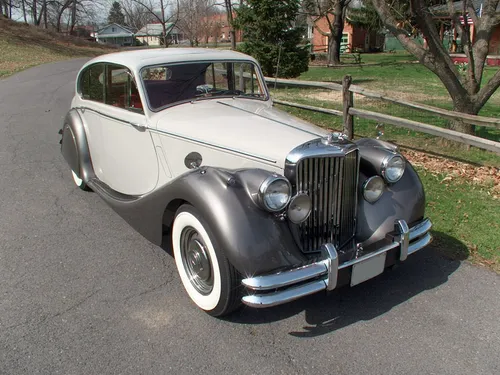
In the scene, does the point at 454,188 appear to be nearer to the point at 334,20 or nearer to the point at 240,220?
the point at 240,220

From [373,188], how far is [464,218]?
180 centimetres

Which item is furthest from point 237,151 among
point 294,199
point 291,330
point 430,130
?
point 430,130

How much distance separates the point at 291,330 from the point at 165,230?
138 cm

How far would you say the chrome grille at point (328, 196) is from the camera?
298 centimetres

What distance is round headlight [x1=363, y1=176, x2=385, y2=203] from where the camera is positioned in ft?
10.7

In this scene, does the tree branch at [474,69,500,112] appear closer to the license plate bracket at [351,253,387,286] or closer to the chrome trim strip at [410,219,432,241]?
Result: the chrome trim strip at [410,219,432,241]

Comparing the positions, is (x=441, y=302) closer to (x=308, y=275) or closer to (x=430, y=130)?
(x=308, y=275)

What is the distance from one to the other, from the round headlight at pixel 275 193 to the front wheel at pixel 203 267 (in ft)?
1.39

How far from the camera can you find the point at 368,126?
8.83 metres

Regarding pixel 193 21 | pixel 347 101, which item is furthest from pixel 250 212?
pixel 193 21

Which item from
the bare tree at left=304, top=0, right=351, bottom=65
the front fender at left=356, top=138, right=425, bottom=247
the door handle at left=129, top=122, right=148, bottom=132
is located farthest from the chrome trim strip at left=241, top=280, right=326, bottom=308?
the bare tree at left=304, top=0, right=351, bottom=65

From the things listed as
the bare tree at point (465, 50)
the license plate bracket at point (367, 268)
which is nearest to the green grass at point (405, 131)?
the bare tree at point (465, 50)

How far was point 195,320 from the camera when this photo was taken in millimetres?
3023

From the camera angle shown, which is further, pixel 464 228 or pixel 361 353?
pixel 464 228
